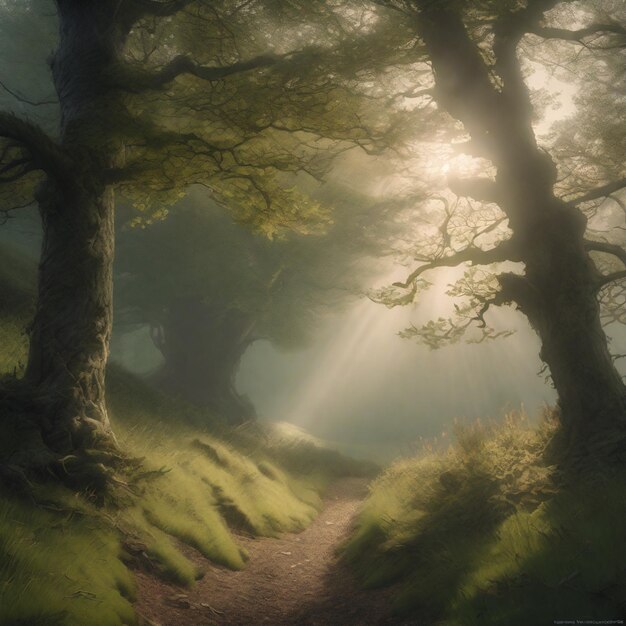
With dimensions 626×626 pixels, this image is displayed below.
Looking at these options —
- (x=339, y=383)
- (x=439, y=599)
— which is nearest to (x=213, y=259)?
(x=439, y=599)

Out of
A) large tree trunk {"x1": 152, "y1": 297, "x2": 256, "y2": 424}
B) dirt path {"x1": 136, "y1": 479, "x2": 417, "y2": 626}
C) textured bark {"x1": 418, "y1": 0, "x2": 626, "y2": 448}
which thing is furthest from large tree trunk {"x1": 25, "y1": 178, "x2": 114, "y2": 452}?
large tree trunk {"x1": 152, "y1": 297, "x2": 256, "y2": 424}

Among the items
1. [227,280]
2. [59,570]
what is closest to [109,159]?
[59,570]

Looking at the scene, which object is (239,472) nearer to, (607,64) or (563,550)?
(563,550)

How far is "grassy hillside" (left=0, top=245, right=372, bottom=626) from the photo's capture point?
3074mm

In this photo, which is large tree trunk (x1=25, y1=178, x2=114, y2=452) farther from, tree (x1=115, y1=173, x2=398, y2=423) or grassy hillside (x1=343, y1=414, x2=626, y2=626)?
tree (x1=115, y1=173, x2=398, y2=423)

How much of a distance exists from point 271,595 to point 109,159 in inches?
239

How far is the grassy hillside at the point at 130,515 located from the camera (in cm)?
307

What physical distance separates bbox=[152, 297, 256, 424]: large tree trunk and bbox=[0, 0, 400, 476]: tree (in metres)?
14.7

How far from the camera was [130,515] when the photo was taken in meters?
5.11

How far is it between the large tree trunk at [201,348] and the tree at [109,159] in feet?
48.4

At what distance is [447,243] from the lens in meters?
8.16

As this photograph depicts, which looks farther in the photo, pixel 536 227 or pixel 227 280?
pixel 227 280

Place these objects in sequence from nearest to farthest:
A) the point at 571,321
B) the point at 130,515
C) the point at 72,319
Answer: the point at 130,515 < the point at 72,319 < the point at 571,321

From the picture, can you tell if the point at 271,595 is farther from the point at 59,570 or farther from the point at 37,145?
the point at 37,145
